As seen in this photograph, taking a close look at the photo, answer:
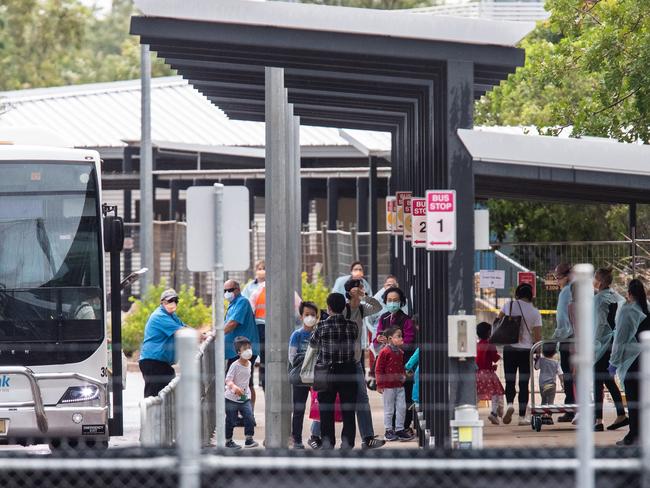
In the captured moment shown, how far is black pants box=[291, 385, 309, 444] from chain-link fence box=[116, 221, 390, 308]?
48.4ft

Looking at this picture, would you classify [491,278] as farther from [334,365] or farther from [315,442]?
[334,365]

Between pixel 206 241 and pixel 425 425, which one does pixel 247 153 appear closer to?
pixel 425 425

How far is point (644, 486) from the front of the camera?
22.7 feet

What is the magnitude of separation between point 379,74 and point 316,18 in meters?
1.88

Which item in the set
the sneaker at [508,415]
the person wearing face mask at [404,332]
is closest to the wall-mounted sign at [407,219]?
the person wearing face mask at [404,332]

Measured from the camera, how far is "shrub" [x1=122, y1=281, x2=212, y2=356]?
25.1 metres

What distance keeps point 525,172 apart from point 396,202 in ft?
22.9

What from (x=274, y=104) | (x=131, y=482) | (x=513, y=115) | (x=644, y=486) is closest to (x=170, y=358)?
(x=274, y=104)

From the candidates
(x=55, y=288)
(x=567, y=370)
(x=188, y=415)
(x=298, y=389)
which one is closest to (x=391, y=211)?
(x=567, y=370)

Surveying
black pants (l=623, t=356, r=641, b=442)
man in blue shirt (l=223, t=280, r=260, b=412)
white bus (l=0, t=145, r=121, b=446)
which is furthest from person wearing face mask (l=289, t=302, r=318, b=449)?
black pants (l=623, t=356, r=641, b=442)

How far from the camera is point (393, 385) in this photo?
15.6 metres

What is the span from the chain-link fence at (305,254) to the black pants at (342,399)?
15619 millimetres

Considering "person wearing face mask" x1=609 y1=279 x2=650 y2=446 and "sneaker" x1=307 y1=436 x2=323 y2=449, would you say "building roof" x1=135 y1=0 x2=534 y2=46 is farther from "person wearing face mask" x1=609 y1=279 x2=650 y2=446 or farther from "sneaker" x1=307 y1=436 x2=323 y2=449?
"sneaker" x1=307 y1=436 x2=323 y2=449

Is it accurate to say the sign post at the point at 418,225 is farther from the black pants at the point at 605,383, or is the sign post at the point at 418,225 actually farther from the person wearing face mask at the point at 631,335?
the black pants at the point at 605,383
